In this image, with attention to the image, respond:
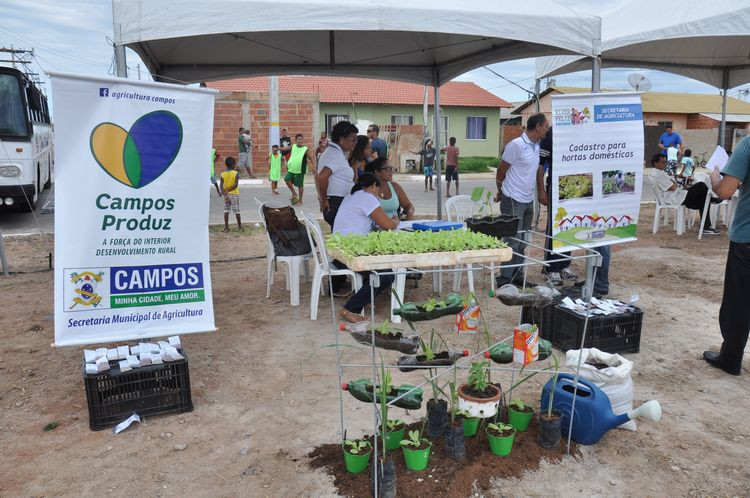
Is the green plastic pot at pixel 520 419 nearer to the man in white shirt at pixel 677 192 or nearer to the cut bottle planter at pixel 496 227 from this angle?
the cut bottle planter at pixel 496 227

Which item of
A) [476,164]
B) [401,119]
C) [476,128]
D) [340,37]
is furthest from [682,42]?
[476,128]

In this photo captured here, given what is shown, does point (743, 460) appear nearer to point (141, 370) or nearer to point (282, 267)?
point (141, 370)

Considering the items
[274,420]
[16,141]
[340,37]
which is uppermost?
[340,37]

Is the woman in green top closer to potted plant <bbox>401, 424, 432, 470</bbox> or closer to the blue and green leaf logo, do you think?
the blue and green leaf logo

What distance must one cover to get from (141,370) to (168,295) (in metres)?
0.53

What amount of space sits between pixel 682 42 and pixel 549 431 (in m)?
8.54

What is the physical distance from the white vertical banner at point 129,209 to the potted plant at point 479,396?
1.77m

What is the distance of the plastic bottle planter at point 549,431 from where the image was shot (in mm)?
2910

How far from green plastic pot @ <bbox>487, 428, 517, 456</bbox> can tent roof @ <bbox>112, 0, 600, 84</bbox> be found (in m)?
3.11

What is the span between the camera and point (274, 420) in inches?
132

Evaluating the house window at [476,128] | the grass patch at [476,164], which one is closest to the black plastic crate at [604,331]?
the grass patch at [476,164]

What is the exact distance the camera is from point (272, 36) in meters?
6.66

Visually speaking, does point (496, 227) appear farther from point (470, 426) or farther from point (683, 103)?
point (683, 103)

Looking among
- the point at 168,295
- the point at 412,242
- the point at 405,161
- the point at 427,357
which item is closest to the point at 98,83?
the point at 168,295
